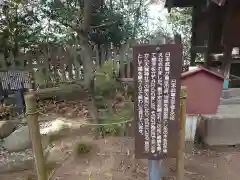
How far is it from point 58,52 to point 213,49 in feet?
13.1

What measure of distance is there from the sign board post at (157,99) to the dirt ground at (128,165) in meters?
1.25

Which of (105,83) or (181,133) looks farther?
(105,83)

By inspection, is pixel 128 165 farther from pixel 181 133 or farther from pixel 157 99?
pixel 157 99

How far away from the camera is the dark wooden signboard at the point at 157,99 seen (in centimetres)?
170

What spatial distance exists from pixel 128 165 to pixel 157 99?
1744 millimetres

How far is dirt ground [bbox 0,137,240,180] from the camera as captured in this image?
10.0ft

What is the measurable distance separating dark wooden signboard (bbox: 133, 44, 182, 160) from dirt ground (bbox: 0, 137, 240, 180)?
126 centimetres

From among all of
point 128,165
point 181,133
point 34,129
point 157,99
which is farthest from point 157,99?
point 128,165

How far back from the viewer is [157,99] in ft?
5.87

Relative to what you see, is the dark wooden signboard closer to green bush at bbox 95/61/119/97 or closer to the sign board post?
the sign board post

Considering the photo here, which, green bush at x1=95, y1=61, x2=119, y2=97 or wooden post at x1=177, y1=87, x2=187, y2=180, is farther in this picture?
green bush at x1=95, y1=61, x2=119, y2=97

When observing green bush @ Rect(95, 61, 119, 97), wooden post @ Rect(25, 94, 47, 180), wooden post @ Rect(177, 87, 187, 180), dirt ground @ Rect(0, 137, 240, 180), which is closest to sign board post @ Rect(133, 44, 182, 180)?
wooden post @ Rect(177, 87, 187, 180)

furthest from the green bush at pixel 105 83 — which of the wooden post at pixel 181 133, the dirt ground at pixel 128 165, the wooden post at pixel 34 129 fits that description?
the wooden post at pixel 181 133

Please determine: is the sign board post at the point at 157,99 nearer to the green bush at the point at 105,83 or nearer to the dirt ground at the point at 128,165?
the dirt ground at the point at 128,165
